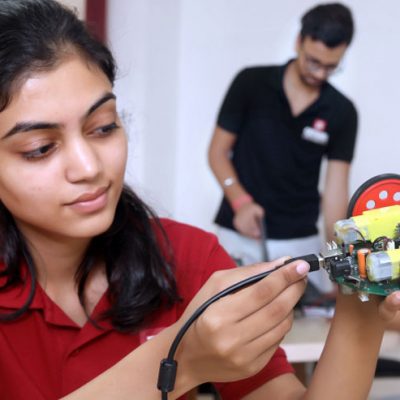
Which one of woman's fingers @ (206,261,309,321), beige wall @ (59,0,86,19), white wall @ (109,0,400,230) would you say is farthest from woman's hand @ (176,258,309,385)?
white wall @ (109,0,400,230)

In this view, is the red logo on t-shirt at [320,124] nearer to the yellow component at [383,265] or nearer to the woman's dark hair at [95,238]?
the woman's dark hair at [95,238]

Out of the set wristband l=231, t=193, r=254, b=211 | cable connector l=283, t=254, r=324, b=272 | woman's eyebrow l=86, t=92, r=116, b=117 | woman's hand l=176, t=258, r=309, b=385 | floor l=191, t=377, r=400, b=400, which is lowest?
floor l=191, t=377, r=400, b=400

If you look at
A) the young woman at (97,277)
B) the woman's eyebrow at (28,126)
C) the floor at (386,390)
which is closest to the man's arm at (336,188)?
the floor at (386,390)

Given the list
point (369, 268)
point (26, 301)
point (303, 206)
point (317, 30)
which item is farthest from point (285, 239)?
point (369, 268)

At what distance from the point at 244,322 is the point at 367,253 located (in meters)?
0.15

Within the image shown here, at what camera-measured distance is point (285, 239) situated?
6.90ft

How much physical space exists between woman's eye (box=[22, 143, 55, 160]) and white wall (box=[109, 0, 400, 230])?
1541 mm

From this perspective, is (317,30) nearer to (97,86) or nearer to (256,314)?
(97,86)

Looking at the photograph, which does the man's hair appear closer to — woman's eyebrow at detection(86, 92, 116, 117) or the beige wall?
the beige wall

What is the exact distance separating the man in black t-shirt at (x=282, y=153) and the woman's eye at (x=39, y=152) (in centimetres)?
128

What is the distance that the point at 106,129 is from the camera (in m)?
0.81

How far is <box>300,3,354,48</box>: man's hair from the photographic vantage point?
189cm

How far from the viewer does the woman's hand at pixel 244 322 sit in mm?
625

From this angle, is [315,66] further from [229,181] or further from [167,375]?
[167,375]
